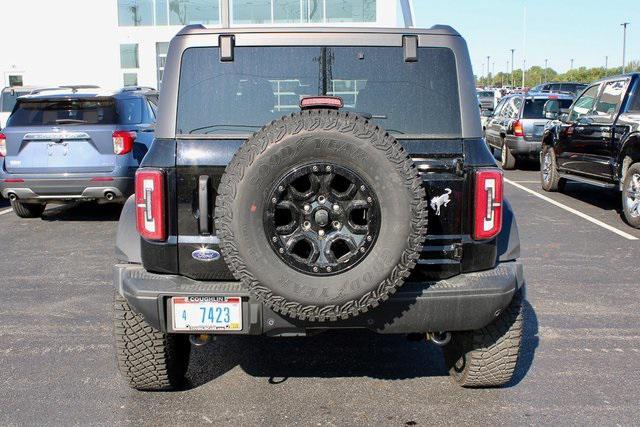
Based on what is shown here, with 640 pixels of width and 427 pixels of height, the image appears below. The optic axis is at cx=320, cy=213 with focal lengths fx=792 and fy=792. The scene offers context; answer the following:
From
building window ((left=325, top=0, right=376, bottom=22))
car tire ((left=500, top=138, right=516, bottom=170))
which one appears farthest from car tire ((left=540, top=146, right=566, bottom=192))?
building window ((left=325, top=0, right=376, bottom=22))

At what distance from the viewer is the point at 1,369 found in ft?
15.4

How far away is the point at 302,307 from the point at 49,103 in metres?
6.99

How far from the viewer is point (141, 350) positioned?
161 inches

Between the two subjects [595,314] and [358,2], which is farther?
[358,2]

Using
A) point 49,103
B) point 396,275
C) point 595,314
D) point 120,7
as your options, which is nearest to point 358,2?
point 120,7

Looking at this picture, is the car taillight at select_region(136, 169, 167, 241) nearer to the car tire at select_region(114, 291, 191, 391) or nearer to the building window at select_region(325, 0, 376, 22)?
the car tire at select_region(114, 291, 191, 391)

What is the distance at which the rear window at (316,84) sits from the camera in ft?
12.9

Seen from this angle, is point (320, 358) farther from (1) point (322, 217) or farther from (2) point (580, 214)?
(2) point (580, 214)

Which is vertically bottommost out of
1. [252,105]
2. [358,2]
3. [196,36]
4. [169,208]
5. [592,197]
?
[592,197]

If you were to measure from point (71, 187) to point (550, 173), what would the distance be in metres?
7.40

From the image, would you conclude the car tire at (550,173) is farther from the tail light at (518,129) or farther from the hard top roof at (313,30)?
the hard top roof at (313,30)

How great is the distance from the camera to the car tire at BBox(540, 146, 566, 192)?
1250 centimetres

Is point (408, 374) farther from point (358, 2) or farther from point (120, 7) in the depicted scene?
point (120, 7)

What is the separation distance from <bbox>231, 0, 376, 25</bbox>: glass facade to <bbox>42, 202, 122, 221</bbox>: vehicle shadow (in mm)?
23419
